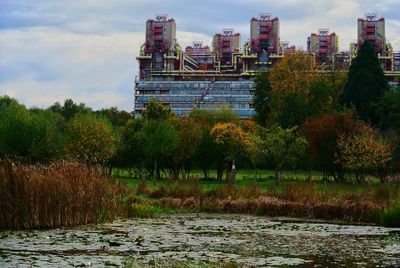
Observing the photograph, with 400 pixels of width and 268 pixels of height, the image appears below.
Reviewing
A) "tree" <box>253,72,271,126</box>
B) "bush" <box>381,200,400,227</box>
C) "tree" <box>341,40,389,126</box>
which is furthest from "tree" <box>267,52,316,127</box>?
"bush" <box>381,200,400,227</box>

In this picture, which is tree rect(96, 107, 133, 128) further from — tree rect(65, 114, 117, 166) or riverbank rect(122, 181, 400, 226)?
riverbank rect(122, 181, 400, 226)

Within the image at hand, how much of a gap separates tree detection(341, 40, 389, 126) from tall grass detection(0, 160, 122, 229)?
151 ft

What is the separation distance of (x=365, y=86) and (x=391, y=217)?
42.0 metres

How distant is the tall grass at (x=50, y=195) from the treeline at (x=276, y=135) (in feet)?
80.5

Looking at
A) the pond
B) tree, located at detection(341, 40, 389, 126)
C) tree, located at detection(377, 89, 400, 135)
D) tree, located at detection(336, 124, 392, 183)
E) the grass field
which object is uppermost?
tree, located at detection(341, 40, 389, 126)

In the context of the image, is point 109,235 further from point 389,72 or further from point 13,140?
point 389,72

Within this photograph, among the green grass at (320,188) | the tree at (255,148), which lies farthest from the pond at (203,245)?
the tree at (255,148)

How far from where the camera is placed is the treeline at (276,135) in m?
56.5

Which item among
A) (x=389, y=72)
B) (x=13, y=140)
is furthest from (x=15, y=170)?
(x=389, y=72)

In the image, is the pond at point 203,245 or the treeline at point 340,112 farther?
the treeline at point 340,112

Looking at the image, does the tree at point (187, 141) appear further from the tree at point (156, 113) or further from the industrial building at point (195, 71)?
the industrial building at point (195, 71)

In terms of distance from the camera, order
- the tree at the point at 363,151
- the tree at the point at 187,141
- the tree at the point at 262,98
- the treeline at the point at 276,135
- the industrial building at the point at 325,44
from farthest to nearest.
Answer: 1. the industrial building at the point at 325,44
2. the tree at the point at 262,98
3. the tree at the point at 187,141
4. the treeline at the point at 276,135
5. the tree at the point at 363,151

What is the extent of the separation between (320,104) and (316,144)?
14920 millimetres

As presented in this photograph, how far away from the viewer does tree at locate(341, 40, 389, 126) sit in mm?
66438
